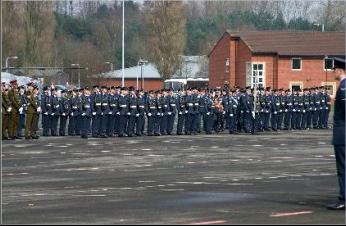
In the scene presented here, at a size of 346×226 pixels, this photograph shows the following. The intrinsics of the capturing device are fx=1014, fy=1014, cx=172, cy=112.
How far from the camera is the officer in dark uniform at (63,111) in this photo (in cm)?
3791

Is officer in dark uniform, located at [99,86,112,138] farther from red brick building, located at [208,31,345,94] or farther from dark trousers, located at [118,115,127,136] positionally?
red brick building, located at [208,31,345,94]

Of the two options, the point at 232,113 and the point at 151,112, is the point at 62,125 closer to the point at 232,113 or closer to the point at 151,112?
the point at 151,112

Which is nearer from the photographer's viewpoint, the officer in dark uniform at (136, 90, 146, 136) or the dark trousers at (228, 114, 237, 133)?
the officer in dark uniform at (136, 90, 146, 136)

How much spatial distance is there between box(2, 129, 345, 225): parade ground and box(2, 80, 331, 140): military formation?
4.38 m

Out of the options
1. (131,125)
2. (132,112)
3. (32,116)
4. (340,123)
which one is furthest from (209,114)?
(340,123)

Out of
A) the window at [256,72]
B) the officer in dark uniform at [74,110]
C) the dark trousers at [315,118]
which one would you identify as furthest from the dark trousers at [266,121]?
the window at [256,72]

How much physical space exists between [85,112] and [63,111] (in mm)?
948

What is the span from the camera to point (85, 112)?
3744 centimetres

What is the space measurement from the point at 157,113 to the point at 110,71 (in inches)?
2449

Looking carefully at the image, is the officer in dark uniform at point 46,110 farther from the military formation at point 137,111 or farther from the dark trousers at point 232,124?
the dark trousers at point 232,124

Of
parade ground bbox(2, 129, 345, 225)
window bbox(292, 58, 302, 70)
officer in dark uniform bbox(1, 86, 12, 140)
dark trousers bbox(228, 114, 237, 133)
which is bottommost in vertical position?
parade ground bbox(2, 129, 345, 225)

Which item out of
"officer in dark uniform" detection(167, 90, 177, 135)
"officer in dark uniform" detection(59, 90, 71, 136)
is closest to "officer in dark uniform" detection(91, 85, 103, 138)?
"officer in dark uniform" detection(59, 90, 71, 136)

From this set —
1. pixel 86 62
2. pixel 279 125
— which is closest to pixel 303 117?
pixel 279 125

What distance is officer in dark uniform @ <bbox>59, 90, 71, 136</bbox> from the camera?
37.9 meters
